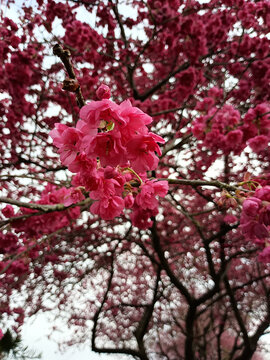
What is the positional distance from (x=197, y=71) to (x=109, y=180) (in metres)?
4.60

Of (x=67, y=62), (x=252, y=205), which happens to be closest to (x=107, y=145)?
(x=67, y=62)

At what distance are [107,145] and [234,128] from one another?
2.94m

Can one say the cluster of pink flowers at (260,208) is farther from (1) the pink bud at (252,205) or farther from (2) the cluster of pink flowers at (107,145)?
(2) the cluster of pink flowers at (107,145)

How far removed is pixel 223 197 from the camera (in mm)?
1393

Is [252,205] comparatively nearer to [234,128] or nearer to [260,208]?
[260,208]

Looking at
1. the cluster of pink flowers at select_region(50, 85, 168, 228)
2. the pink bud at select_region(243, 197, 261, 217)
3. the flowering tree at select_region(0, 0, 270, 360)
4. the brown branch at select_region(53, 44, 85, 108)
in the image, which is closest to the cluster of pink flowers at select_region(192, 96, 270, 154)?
the flowering tree at select_region(0, 0, 270, 360)

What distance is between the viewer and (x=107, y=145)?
3.20ft

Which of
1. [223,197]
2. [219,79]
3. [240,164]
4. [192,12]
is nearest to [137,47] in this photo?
[192,12]

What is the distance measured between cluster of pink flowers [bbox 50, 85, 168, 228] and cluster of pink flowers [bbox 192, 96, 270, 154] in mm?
2085

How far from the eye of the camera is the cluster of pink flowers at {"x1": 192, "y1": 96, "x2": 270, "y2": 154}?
310cm

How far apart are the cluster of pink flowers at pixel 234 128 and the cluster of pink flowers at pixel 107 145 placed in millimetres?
2085

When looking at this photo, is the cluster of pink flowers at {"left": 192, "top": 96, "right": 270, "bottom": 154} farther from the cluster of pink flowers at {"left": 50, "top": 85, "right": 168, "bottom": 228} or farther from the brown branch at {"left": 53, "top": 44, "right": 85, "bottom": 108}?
the brown branch at {"left": 53, "top": 44, "right": 85, "bottom": 108}

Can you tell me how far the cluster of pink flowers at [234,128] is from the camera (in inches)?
122

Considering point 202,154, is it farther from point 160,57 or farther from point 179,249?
point 179,249
